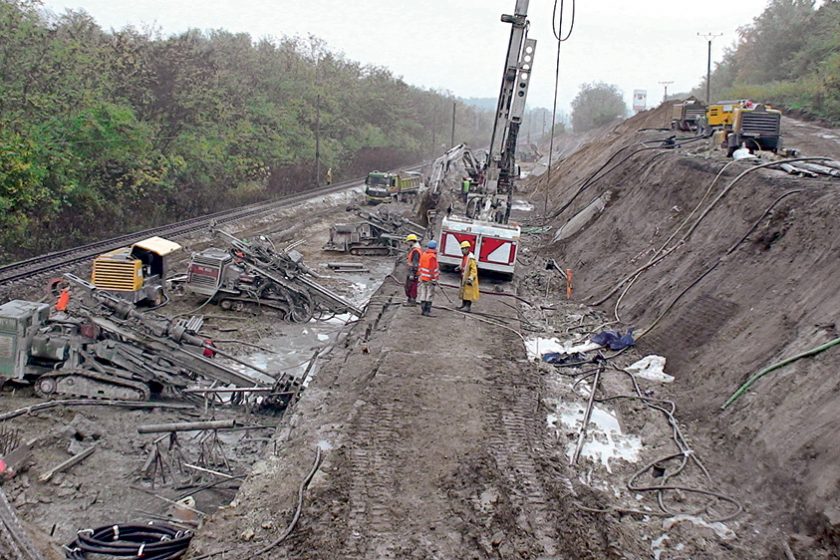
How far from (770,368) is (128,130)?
24726mm

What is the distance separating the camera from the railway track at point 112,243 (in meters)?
18.0

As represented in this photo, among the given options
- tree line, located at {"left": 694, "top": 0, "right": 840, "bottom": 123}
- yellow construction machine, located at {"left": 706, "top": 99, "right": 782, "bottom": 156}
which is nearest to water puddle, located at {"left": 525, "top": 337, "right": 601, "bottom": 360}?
yellow construction machine, located at {"left": 706, "top": 99, "right": 782, "bottom": 156}

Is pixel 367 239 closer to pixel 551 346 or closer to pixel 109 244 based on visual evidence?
pixel 109 244

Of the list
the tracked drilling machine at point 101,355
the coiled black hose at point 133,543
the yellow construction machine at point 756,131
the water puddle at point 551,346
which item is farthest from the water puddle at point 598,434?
the yellow construction machine at point 756,131

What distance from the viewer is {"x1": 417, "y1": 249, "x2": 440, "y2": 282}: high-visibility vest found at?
13.2 meters

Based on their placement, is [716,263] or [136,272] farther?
[136,272]

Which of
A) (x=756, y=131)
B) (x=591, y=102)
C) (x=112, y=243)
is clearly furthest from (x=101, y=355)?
(x=591, y=102)

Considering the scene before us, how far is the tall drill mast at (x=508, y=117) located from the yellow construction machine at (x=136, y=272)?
8.93m

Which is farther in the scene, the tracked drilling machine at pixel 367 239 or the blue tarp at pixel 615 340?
the tracked drilling machine at pixel 367 239

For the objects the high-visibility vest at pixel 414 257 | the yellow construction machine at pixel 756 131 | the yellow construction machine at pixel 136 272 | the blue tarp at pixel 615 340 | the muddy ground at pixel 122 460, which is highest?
the yellow construction machine at pixel 756 131

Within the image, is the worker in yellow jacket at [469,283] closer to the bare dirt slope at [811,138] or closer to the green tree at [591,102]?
the bare dirt slope at [811,138]

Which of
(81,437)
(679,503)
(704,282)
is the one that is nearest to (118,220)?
(81,437)

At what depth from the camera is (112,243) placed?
23.0 m

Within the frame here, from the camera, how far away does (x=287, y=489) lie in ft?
22.9
